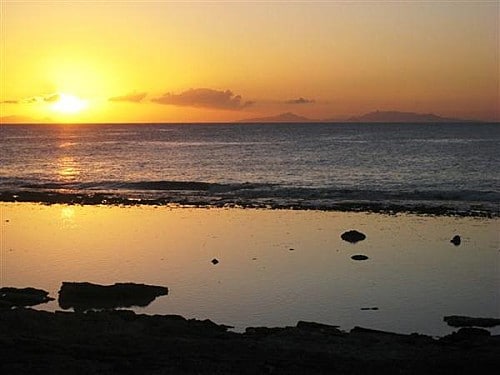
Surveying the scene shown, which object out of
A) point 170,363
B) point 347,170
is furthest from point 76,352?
point 347,170

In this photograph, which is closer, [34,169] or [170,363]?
[170,363]

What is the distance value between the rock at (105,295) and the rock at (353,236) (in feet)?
39.8

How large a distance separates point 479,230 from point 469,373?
73.9ft

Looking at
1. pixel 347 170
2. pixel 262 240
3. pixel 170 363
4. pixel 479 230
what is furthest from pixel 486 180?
pixel 170 363

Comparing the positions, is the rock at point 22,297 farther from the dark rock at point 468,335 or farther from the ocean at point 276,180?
the ocean at point 276,180

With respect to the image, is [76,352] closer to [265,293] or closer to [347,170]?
[265,293]

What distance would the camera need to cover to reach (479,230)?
35.8 meters

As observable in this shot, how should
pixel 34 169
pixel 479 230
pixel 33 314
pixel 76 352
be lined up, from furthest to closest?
1. pixel 34 169
2. pixel 479 230
3. pixel 33 314
4. pixel 76 352

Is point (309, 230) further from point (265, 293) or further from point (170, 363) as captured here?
point (170, 363)

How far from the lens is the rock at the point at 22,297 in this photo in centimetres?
2172

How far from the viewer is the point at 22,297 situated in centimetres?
2222

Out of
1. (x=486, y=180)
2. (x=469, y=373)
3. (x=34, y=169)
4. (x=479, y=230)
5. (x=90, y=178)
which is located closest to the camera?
(x=469, y=373)

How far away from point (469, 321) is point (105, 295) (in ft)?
37.4

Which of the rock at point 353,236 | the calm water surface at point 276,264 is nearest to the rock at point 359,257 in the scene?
the calm water surface at point 276,264
